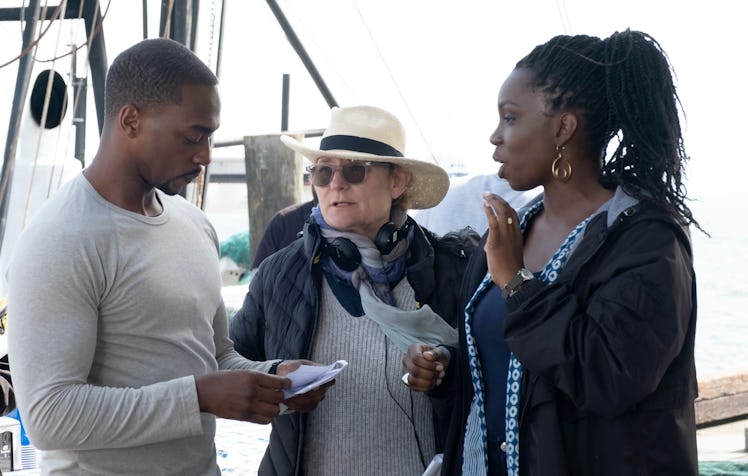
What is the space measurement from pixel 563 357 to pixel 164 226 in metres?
0.99

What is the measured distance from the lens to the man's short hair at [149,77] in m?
2.32

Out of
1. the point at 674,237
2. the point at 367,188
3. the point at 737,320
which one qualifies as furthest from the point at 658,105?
the point at 737,320

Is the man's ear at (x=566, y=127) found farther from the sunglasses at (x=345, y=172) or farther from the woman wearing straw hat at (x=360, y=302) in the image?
the sunglasses at (x=345, y=172)

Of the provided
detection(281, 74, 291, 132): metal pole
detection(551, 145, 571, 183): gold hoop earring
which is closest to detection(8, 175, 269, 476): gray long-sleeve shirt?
detection(551, 145, 571, 183): gold hoop earring

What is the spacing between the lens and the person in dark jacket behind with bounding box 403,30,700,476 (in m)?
2.14

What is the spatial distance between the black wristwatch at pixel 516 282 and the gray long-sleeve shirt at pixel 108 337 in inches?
28.9

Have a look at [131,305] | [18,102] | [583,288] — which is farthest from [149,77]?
[18,102]

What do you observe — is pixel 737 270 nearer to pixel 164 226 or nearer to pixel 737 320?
pixel 737 320

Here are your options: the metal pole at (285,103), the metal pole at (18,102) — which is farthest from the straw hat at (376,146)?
the metal pole at (285,103)

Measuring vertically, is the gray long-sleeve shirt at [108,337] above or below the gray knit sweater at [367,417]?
above

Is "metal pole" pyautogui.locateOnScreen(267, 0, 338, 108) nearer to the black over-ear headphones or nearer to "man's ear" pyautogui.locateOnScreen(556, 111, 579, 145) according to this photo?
the black over-ear headphones

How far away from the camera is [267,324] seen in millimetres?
3076

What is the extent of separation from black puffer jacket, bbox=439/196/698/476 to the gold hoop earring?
160mm

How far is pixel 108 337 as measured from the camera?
226cm
